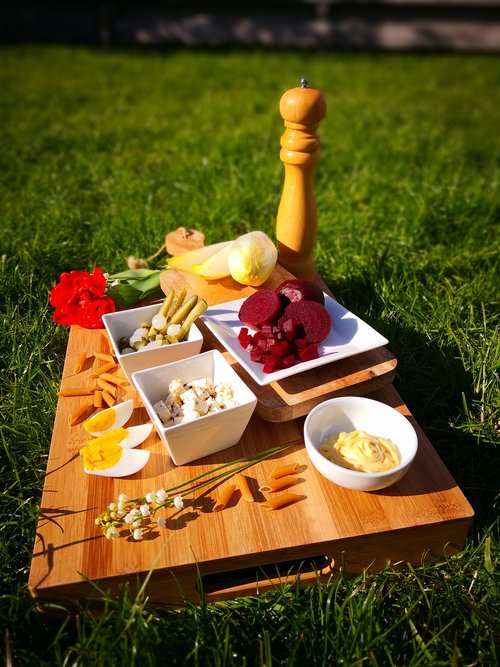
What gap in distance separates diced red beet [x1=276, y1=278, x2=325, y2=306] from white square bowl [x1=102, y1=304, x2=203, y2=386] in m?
0.34

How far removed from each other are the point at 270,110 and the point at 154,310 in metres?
4.29

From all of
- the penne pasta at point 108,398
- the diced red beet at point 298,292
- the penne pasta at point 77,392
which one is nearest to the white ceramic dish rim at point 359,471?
the diced red beet at point 298,292

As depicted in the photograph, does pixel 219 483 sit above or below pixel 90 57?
below

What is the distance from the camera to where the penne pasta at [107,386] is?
6.62 ft

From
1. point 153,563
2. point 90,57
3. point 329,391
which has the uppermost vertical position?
point 90,57

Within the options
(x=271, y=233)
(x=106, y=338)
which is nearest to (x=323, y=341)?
(x=106, y=338)

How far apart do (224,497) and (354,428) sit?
1.54 feet

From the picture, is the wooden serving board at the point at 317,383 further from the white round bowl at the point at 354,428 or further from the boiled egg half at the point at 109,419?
the boiled egg half at the point at 109,419

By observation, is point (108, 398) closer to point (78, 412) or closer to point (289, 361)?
point (78, 412)

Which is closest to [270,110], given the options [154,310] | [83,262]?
[83,262]

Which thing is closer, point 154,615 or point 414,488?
point 154,615

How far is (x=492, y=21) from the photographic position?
910cm

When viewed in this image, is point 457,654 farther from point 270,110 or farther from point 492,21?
point 492,21

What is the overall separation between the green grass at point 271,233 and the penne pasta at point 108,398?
1.04 ft
